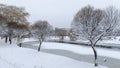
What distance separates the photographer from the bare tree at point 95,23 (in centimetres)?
1923

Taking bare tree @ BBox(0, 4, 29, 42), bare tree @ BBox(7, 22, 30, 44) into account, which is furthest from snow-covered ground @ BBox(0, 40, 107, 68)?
bare tree @ BBox(0, 4, 29, 42)

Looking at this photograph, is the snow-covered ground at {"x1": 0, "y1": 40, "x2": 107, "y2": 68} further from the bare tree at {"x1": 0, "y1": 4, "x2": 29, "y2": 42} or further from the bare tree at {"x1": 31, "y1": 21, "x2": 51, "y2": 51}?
the bare tree at {"x1": 0, "y1": 4, "x2": 29, "y2": 42}

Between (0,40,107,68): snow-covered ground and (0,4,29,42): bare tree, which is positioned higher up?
(0,4,29,42): bare tree

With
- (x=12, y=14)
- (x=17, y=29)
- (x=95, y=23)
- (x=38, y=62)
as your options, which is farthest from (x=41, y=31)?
(x=95, y=23)

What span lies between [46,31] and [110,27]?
72.1 feet

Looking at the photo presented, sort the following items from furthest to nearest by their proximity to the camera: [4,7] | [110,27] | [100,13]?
[4,7], [100,13], [110,27]

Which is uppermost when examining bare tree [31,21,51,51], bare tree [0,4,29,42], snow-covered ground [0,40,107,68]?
bare tree [0,4,29,42]

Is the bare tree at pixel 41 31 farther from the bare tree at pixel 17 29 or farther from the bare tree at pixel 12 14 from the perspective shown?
the bare tree at pixel 12 14

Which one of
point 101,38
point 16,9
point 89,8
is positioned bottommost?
point 101,38

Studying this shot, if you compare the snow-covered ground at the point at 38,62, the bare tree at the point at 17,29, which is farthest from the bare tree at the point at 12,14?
the snow-covered ground at the point at 38,62

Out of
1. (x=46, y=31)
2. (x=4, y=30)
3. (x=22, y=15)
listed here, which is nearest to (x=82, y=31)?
(x=46, y=31)

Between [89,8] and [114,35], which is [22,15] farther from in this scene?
[114,35]

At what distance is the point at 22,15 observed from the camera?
1943 inches

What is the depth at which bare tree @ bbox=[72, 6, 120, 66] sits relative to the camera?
1923cm
